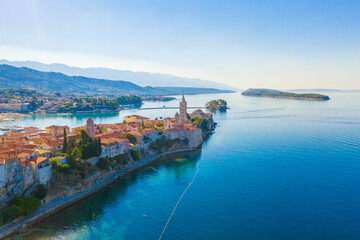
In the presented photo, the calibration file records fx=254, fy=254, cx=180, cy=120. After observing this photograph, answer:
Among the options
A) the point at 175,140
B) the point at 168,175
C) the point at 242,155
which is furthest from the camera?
the point at 175,140

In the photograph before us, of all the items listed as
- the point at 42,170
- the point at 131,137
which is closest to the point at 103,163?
the point at 42,170

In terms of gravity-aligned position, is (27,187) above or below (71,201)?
above

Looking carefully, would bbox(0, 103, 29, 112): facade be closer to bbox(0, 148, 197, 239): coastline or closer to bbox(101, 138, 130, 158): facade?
bbox(101, 138, 130, 158): facade

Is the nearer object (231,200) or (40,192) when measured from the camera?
(40,192)

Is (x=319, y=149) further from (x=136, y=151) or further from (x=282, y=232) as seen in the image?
(x=136, y=151)

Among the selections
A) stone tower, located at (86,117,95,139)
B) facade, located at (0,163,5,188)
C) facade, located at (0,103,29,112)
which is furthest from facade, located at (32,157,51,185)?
facade, located at (0,103,29,112)

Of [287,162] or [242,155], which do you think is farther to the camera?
[242,155]

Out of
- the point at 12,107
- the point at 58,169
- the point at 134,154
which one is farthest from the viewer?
the point at 12,107

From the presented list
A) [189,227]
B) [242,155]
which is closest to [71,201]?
[189,227]

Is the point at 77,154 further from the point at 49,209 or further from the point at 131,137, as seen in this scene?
the point at 131,137
